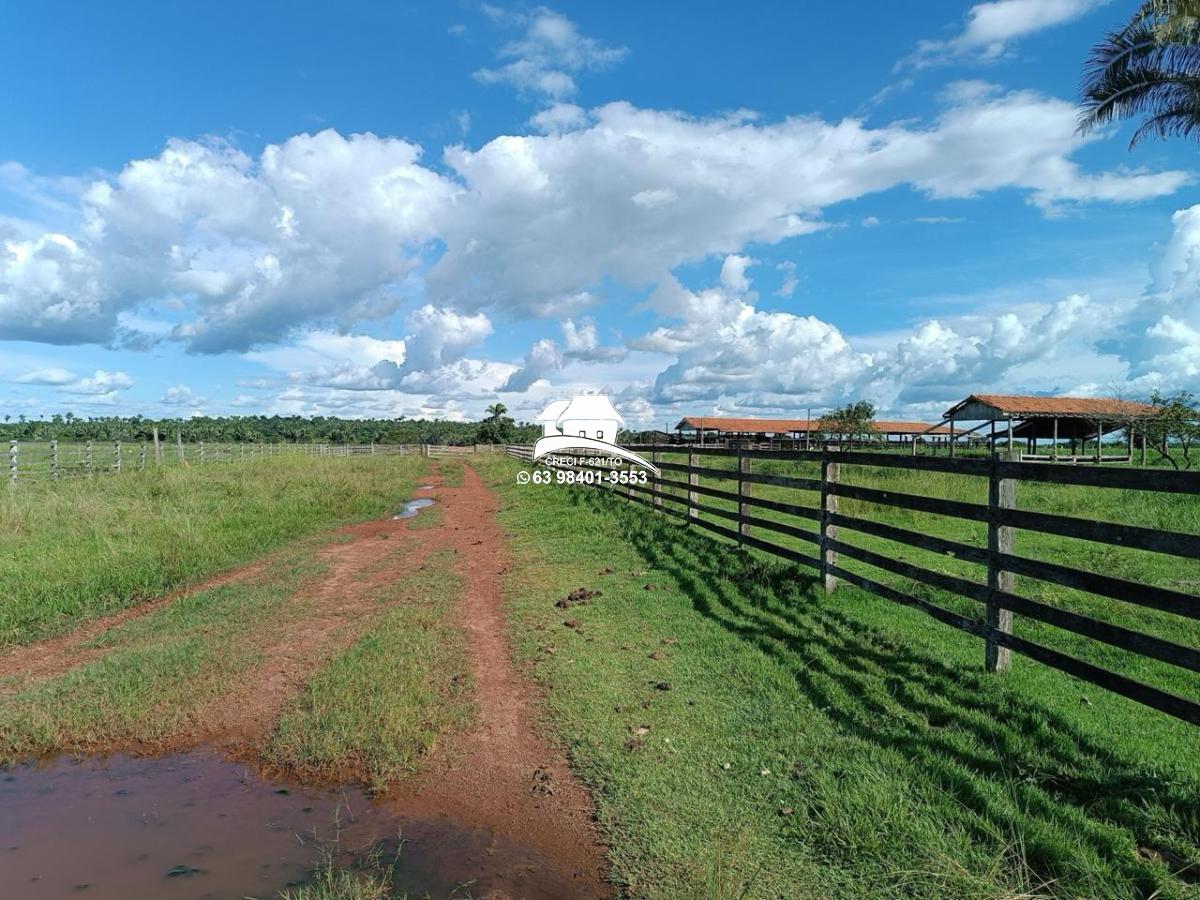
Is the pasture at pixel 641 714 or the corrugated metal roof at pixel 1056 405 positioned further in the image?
the corrugated metal roof at pixel 1056 405

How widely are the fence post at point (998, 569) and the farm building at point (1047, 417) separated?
29.3 metres

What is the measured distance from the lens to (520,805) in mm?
3625

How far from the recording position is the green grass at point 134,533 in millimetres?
7491

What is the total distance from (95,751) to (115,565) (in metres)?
5.09

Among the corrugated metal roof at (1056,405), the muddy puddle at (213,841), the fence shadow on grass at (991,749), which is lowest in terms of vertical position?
the muddy puddle at (213,841)

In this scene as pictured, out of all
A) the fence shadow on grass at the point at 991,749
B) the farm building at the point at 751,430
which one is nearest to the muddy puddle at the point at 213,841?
the fence shadow on grass at the point at 991,749

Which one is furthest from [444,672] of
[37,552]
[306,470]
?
[306,470]

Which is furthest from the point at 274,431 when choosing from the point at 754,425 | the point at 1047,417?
the point at 1047,417

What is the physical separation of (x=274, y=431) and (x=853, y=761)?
10461cm

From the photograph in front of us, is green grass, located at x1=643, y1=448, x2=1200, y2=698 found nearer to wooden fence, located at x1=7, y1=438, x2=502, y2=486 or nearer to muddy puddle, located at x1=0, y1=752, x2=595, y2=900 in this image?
muddy puddle, located at x1=0, y1=752, x2=595, y2=900

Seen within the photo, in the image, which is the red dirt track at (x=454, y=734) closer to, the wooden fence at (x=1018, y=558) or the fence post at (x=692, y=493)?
the wooden fence at (x=1018, y=558)

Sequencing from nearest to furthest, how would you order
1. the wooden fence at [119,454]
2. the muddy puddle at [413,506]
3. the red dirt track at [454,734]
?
the red dirt track at [454,734] → the muddy puddle at [413,506] → the wooden fence at [119,454]

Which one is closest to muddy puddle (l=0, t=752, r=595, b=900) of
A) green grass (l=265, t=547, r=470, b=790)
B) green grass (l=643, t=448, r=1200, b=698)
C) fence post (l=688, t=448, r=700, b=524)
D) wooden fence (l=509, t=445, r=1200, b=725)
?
green grass (l=265, t=547, r=470, b=790)

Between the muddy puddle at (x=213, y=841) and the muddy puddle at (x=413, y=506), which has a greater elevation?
the muddy puddle at (x=413, y=506)
